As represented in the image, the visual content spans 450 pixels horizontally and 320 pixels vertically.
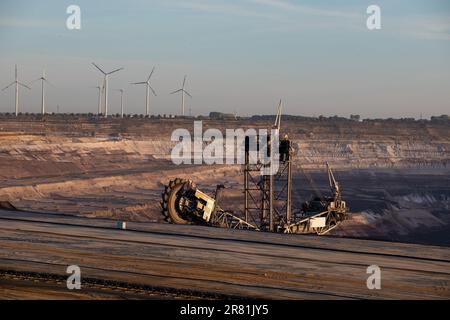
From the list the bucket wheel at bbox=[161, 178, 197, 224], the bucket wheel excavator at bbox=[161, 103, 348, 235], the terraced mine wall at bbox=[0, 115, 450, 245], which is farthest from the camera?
the terraced mine wall at bbox=[0, 115, 450, 245]

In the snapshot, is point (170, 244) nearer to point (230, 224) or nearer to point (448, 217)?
point (230, 224)

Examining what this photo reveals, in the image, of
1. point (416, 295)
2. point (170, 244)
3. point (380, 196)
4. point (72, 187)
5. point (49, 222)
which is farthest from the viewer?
point (380, 196)

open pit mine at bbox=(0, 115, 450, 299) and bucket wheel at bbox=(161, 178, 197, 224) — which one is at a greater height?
bucket wheel at bbox=(161, 178, 197, 224)

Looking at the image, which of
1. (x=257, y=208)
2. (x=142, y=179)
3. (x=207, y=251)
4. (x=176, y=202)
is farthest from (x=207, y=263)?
(x=142, y=179)

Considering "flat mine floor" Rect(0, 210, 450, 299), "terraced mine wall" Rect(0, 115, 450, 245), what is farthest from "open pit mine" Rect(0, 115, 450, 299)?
"terraced mine wall" Rect(0, 115, 450, 245)

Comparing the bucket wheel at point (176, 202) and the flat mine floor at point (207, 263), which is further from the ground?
the bucket wheel at point (176, 202)

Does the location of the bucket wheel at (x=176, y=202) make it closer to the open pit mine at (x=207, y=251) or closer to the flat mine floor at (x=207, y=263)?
the open pit mine at (x=207, y=251)

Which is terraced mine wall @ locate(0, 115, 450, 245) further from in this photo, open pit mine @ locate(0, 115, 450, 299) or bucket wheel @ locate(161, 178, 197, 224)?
bucket wheel @ locate(161, 178, 197, 224)

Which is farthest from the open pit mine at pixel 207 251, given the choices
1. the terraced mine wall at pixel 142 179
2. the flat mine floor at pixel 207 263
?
the terraced mine wall at pixel 142 179

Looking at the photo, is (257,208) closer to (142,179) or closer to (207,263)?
(207,263)

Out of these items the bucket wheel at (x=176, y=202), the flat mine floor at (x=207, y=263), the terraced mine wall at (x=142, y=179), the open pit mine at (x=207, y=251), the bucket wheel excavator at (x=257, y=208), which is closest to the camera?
the flat mine floor at (x=207, y=263)
